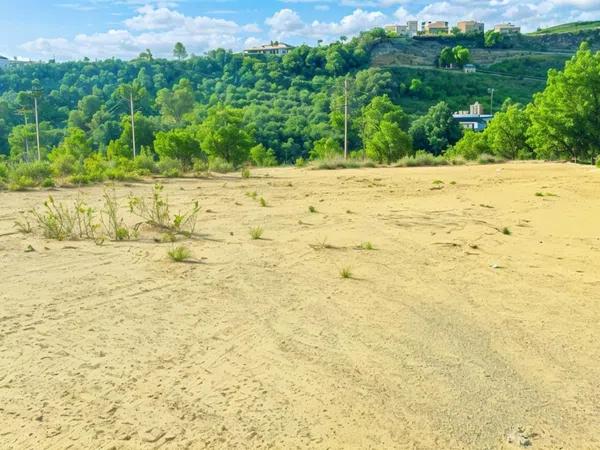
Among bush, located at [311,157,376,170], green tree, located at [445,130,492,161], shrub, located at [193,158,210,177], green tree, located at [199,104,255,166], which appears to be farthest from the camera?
green tree, located at [445,130,492,161]

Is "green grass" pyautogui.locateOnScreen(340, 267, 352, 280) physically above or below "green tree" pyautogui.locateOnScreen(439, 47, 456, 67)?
below

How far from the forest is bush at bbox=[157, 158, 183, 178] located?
17 centimetres

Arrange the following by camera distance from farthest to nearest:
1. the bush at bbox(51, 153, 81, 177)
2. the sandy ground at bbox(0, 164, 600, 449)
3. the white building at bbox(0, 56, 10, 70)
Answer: the white building at bbox(0, 56, 10, 70)
the bush at bbox(51, 153, 81, 177)
the sandy ground at bbox(0, 164, 600, 449)

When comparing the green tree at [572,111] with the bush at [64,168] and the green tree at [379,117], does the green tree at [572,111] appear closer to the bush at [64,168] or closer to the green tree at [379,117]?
the green tree at [379,117]

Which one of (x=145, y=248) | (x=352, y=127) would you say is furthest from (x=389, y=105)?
(x=145, y=248)

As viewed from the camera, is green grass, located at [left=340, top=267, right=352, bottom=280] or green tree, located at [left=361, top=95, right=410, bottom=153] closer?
green grass, located at [left=340, top=267, right=352, bottom=280]

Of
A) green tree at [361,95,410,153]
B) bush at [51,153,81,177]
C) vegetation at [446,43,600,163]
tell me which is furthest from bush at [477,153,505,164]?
bush at [51,153,81,177]

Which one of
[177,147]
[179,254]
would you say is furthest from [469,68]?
[179,254]

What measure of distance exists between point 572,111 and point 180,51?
88.1 m

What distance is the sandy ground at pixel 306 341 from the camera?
400 cm

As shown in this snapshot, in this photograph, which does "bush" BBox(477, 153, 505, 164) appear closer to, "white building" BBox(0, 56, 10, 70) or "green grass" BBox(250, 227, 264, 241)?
"green grass" BBox(250, 227, 264, 241)

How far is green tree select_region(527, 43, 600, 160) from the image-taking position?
28.8m

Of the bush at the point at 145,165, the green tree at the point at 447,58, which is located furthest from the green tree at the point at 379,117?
the green tree at the point at 447,58

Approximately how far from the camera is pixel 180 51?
107 m
